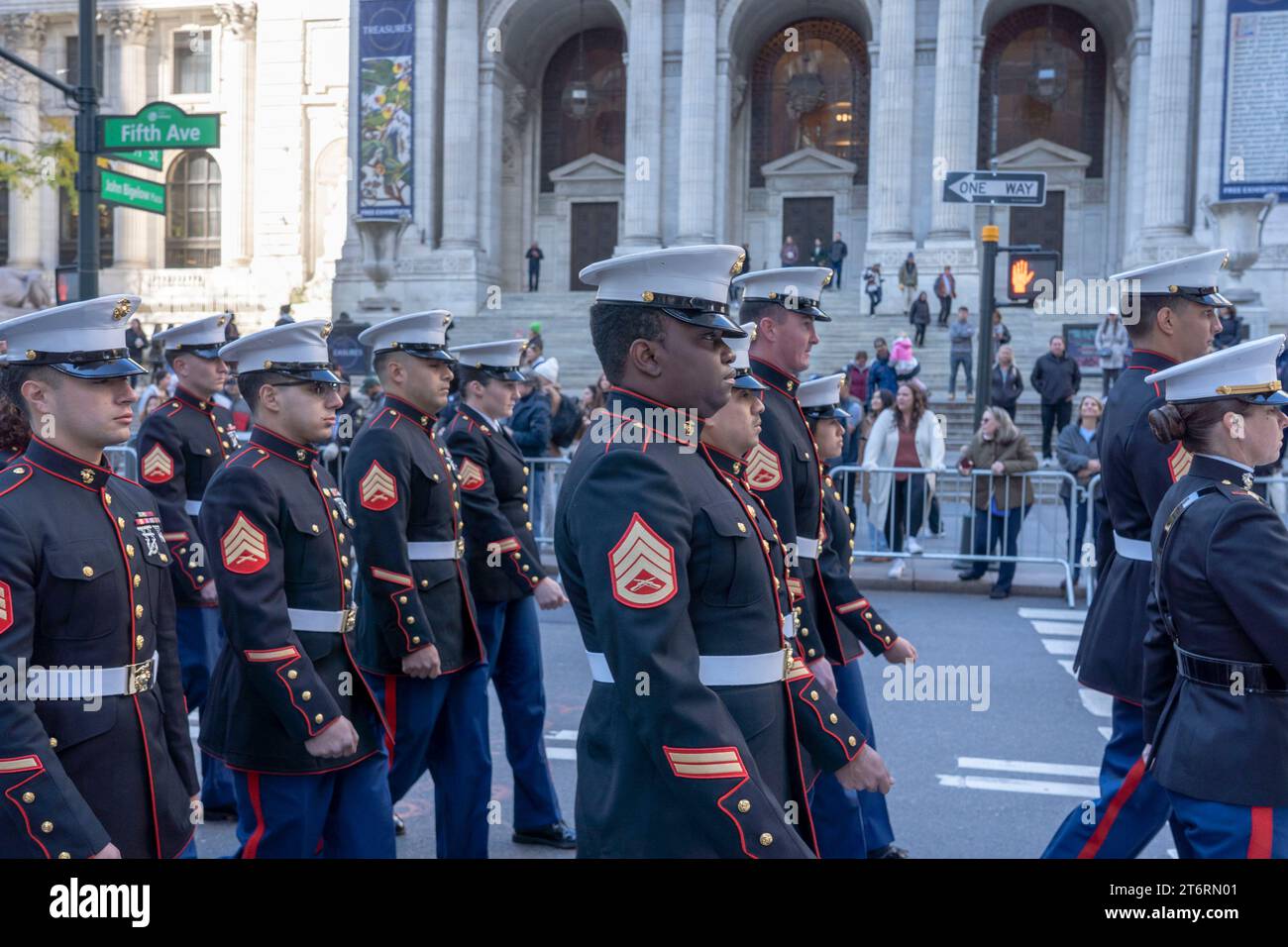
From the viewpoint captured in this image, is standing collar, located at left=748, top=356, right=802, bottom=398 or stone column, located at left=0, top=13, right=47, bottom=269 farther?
stone column, located at left=0, top=13, right=47, bottom=269

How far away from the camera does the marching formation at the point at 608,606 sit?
2.87 metres

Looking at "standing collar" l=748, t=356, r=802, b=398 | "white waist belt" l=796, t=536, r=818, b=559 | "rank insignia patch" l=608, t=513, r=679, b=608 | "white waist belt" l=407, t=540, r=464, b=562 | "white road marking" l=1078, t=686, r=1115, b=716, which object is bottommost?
"white road marking" l=1078, t=686, r=1115, b=716

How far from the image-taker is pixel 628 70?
113 ft

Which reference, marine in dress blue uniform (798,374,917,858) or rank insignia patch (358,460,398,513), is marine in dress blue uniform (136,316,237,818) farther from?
marine in dress blue uniform (798,374,917,858)

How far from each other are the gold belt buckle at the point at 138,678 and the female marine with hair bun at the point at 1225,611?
2.89 metres

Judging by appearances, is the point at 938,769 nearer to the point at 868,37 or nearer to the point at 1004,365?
the point at 1004,365

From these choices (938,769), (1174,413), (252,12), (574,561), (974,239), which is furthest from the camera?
(252,12)

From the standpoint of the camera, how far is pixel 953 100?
104 ft

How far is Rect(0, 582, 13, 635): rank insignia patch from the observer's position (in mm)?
3104

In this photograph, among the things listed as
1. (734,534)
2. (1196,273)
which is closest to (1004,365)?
(1196,273)

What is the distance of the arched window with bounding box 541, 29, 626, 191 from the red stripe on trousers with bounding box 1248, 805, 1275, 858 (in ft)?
122

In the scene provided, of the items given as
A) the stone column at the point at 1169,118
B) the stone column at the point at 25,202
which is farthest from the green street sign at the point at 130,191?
the stone column at the point at 25,202

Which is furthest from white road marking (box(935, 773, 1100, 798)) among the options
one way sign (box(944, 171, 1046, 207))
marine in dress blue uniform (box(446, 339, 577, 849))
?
one way sign (box(944, 171, 1046, 207))
